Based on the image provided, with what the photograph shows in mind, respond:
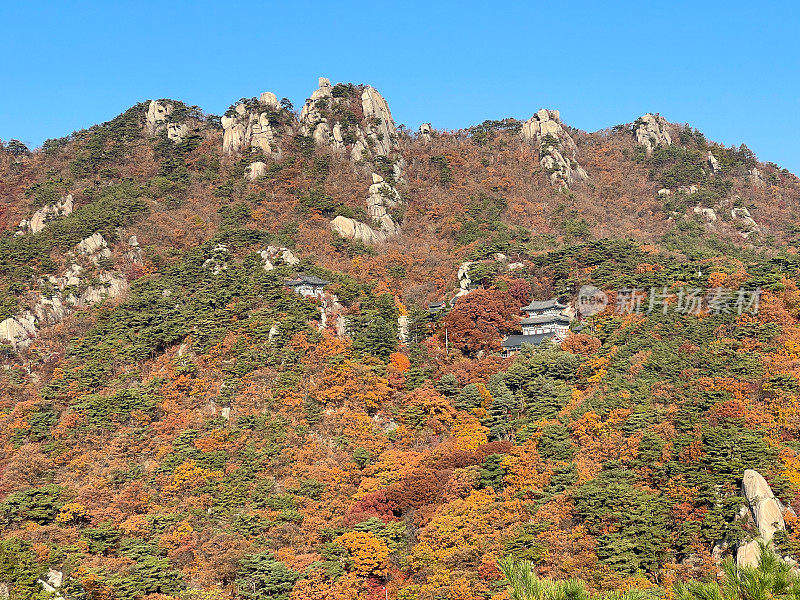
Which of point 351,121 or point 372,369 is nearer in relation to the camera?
point 372,369

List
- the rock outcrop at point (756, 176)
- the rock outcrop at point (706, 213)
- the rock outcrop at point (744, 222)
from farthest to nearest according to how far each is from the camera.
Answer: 1. the rock outcrop at point (756, 176)
2. the rock outcrop at point (706, 213)
3. the rock outcrop at point (744, 222)

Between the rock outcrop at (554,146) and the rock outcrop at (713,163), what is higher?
the rock outcrop at (554,146)

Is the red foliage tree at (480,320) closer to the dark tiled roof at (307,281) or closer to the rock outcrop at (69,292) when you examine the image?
the dark tiled roof at (307,281)

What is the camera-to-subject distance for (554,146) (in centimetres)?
8175

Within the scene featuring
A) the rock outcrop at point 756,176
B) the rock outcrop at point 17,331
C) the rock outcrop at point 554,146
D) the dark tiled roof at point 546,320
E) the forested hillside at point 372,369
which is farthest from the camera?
the rock outcrop at point 756,176

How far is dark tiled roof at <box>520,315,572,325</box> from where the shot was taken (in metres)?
52.0

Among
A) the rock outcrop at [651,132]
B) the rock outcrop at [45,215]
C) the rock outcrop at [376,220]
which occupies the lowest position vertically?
the rock outcrop at [376,220]

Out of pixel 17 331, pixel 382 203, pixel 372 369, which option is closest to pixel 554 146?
pixel 382 203

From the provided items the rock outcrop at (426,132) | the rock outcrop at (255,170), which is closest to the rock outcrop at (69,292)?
the rock outcrop at (255,170)

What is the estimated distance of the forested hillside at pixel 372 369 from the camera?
3136 cm

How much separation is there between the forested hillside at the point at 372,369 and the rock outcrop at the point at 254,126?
1.02 ft

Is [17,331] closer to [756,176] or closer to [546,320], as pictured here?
[546,320]

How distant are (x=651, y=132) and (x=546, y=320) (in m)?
44.9

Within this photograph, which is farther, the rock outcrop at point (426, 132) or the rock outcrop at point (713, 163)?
the rock outcrop at point (426, 132)
